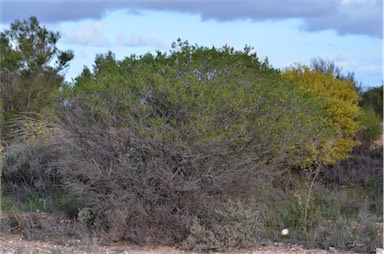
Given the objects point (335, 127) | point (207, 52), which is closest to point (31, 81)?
point (335, 127)

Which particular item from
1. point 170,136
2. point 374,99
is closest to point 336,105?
point 170,136

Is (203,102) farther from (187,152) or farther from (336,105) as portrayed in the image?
(336,105)

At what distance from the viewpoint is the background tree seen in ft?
64.0

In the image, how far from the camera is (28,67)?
66.1ft

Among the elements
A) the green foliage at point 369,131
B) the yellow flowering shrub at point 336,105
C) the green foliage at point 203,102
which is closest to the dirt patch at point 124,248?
the green foliage at point 203,102

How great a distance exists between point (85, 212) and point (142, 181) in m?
1.04

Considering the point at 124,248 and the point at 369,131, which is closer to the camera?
the point at 124,248

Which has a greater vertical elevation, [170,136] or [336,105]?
[336,105]

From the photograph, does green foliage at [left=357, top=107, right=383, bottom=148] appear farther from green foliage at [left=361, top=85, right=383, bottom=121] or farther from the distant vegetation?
the distant vegetation

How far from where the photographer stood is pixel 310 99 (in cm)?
1116

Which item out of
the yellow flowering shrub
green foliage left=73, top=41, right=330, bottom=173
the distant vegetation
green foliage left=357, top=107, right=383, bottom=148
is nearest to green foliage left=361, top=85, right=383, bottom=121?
green foliage left=357, top=107, right=383, bottom=148

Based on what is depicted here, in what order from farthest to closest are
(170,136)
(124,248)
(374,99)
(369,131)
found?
1. (374,99)
2. (369,131)
3. (124,248)
4. (170,136)

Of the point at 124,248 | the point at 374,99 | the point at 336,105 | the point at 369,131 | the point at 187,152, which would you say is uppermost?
the point at 374,99

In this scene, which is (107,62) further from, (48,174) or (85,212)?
(48,174)
